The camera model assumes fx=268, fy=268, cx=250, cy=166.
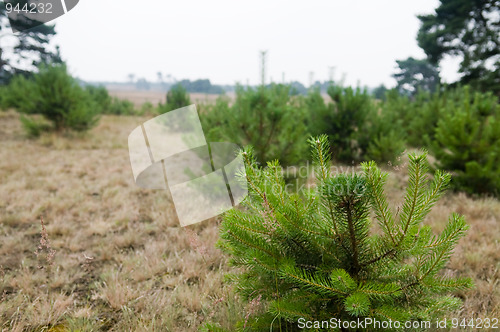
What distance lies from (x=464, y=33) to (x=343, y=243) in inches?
937

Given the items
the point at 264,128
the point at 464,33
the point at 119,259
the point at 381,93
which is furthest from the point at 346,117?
the point at 381,93

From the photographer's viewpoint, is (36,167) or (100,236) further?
(36,167)

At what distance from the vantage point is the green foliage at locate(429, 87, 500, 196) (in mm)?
4492

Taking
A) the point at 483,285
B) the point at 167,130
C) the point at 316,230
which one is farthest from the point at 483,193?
the point at 167,130

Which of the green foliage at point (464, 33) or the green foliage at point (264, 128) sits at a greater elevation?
the green foliage at point (464, 33)

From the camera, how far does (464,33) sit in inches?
714

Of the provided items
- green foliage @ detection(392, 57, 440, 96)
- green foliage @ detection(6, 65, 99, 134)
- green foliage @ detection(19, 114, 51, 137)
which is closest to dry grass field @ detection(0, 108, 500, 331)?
green foliage @ detection(6, 65, 99, 134)

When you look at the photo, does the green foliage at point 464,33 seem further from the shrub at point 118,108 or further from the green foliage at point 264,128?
the shrub at point 118,108

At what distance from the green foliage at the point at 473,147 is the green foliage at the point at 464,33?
12371 millimetres

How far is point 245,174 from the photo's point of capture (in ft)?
4.00

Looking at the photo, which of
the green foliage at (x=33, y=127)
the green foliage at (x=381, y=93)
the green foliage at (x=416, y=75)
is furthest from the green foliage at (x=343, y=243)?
the green foliage at (x=416, y=75)

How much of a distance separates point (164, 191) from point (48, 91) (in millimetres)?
7520

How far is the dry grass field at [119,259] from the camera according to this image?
6.90ft

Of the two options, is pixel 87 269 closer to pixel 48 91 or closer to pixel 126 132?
pixel 48 91
